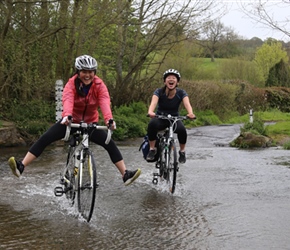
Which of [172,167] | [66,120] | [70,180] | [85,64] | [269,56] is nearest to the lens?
[66,120]

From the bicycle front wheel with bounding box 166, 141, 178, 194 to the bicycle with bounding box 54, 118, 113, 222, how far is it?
1.86m

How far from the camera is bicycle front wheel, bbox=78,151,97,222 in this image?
6.10 metres

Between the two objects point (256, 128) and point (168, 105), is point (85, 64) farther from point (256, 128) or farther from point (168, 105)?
point (256, 128)

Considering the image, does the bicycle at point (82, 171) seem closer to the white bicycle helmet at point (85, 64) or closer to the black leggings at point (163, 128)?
the white bicycle helmet at point (85, 64)

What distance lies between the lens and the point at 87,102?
6699 mm

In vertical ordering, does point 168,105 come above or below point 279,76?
below

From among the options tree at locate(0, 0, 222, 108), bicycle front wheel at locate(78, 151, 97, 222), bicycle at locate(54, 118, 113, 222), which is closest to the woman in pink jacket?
bicycle at locate(54, 118, 113, 222)

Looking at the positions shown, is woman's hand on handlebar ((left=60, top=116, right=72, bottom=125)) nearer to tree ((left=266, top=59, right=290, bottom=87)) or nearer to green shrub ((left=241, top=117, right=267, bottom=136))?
green shrub ((left=241, top=117, right=267, bottom=136))

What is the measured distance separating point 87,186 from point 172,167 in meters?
2.41

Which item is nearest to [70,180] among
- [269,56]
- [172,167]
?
[172,167]

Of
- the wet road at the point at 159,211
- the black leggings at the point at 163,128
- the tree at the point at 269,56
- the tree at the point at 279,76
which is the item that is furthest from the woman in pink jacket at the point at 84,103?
the tree at the point at 269,56

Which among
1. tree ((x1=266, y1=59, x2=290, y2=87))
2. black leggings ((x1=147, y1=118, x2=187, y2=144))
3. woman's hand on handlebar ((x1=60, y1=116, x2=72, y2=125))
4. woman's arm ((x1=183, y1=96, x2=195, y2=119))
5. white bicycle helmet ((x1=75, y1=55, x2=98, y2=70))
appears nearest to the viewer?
woman's hand on handlebar ((x1=60, y1=116, x2=72, y2=125))

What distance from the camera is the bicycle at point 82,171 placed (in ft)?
20.2

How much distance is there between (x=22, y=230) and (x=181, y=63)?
30849 millimetres
